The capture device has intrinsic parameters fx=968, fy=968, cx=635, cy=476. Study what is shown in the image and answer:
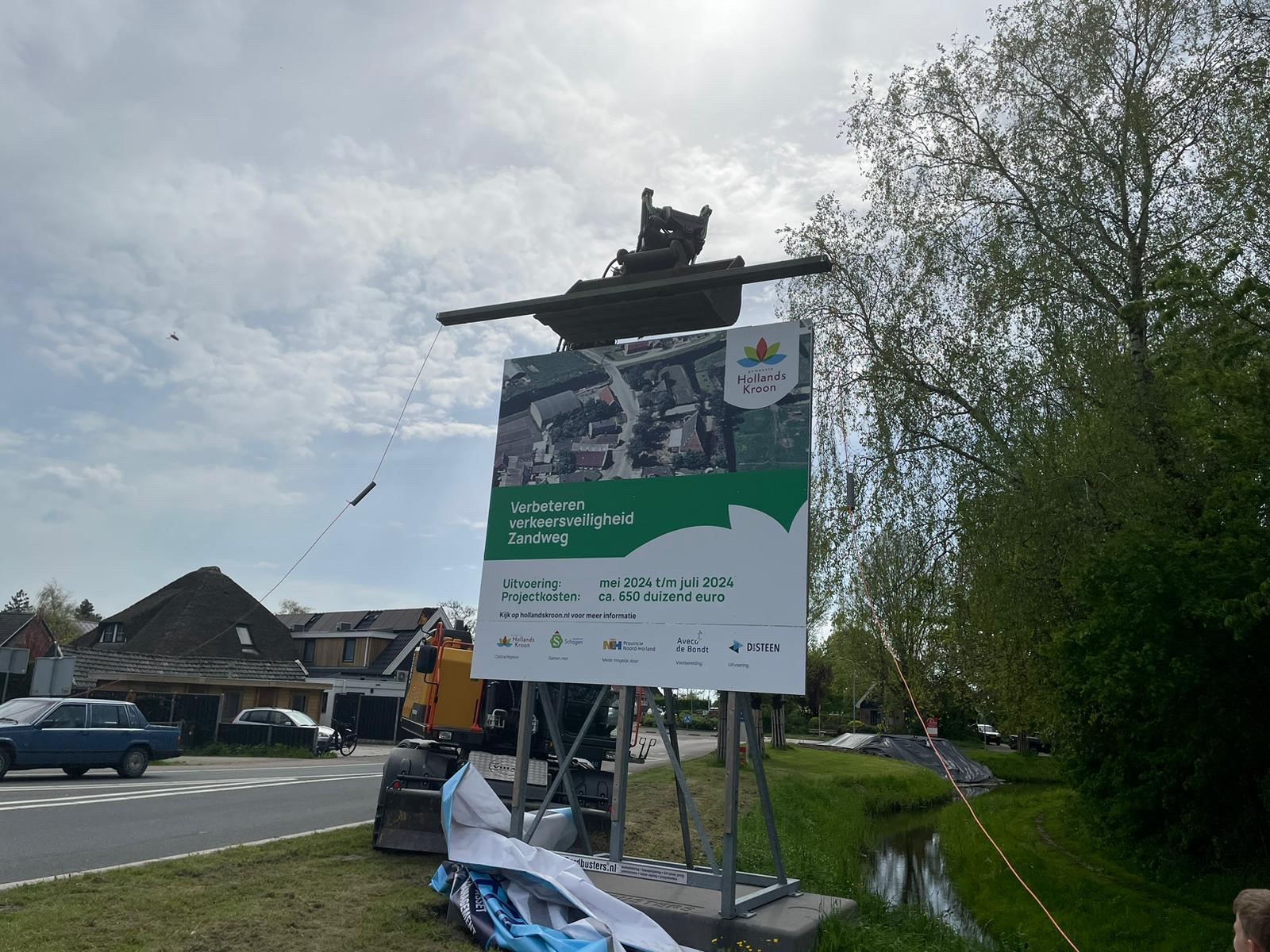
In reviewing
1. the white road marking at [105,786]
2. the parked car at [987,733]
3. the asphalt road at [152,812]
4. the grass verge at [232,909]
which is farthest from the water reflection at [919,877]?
the parked car at [987,733]

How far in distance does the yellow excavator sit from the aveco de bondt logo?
483cm

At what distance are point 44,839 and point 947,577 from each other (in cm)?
1196

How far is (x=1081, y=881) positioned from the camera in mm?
13750

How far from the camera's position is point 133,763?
19.5 meters

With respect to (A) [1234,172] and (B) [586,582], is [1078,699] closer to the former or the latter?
(A) [1234,172]

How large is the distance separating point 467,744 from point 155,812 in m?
5.00

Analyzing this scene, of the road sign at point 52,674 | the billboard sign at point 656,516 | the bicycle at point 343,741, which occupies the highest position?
the billboard sign at point 656,516

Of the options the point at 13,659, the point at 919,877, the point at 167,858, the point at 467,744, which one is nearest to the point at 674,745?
the point at 467,744

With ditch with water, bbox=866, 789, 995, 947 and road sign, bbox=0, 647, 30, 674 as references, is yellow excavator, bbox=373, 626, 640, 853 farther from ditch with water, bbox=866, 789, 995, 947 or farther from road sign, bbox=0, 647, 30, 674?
road sign, bbox=0, 647, 30, 674

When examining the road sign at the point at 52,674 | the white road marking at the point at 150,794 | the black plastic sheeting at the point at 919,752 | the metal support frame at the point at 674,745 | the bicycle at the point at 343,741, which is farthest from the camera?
the black plastic sheeting at the point at 919,752

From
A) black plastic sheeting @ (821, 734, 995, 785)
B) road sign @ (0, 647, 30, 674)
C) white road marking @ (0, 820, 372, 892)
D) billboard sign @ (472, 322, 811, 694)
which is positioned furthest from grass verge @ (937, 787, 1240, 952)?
road sign @ (0, 647, 30, 674)

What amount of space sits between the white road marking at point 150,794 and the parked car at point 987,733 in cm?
5002

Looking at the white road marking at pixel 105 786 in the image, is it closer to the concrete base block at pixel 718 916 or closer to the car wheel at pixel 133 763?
the car wheel at pixel 133 763

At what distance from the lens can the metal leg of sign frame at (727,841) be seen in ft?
22.2
